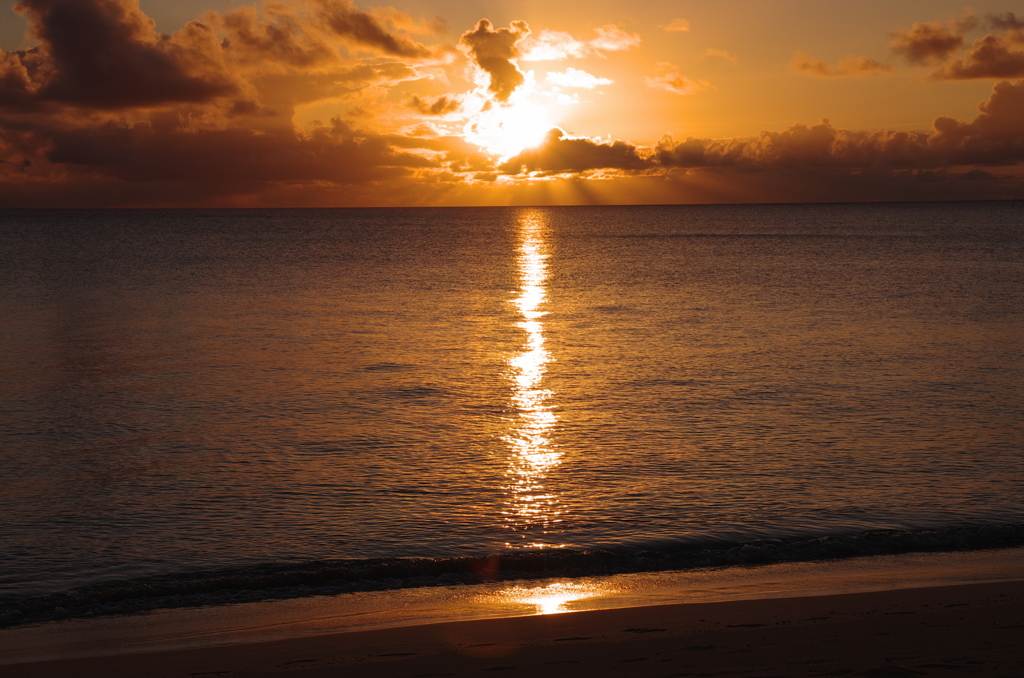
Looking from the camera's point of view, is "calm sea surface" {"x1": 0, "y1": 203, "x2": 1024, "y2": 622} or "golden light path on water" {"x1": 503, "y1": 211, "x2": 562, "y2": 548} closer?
"calm sea surface" {"x1": 0, "y1": 203, "x2": 1024, "y2": 622}

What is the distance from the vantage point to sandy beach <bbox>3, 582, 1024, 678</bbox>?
7410mm

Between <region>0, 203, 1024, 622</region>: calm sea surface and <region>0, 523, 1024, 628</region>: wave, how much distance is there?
0.13 m

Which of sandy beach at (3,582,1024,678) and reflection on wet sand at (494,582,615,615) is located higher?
sandy beach at (3,582,1024,678)

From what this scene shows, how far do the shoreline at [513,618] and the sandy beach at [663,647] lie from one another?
29 mm

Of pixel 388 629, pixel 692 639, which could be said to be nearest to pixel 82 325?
pixel 388 629

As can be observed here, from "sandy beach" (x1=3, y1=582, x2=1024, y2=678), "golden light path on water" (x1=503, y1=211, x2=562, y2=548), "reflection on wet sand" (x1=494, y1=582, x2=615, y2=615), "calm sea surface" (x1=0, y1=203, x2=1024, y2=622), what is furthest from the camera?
"golden light path on water" (x1=503, y1=211, x2=562, y2=548)

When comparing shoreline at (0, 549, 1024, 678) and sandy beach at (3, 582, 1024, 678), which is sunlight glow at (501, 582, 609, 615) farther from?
sandy beach at (3, 582, 1024, 678)

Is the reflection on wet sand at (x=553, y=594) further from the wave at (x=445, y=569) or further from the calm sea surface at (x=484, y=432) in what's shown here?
the calm sea surface at (x=484, y=432)

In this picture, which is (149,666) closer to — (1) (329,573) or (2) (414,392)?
(1) (329,573)

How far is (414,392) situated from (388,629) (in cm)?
1256

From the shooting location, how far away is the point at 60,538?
38.5 feet

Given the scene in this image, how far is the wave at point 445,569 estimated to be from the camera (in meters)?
9.81

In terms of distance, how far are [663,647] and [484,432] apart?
987 cm

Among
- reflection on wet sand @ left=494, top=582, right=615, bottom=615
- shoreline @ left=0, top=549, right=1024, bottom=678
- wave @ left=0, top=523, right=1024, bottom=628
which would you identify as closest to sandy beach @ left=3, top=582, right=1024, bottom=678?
shoreline @ left=0, top=549, right=1024, bottom=678
